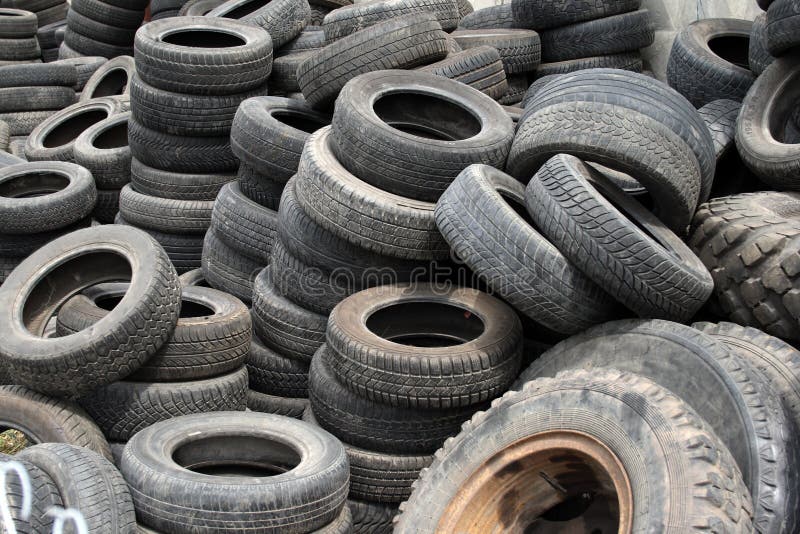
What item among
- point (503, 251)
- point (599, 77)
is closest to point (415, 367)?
point (503, 251)

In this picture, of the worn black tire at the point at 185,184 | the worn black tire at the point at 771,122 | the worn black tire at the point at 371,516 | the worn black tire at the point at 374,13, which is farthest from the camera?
the worn black tire at the point at 185,184

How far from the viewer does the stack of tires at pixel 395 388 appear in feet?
14.8

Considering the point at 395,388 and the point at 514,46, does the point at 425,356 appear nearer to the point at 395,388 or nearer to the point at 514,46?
the point at 395,388

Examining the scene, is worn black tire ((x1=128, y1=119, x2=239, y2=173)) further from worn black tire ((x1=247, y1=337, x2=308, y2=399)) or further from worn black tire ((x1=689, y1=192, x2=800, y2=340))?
worn black tire ((x1=689, y1=192, x2=800, y2=340))

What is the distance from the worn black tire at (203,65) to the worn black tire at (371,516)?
378 centimetres

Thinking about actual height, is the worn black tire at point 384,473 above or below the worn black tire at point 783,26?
below

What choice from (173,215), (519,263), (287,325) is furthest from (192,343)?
(173,215)

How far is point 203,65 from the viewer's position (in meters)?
6.89

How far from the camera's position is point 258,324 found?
5.82m

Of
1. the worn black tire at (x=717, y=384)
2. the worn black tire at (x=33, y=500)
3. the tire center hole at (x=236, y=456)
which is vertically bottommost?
the tire center hole at (x=236, y=456)

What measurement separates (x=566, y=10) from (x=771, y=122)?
280cm

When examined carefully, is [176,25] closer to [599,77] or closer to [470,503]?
[599,77]

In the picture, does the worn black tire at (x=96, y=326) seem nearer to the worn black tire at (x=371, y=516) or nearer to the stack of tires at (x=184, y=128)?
the worn black tire at (x=371, y=516)

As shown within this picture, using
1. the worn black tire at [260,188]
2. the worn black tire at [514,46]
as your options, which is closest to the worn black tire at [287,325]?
the worn black tire at [260,188]
